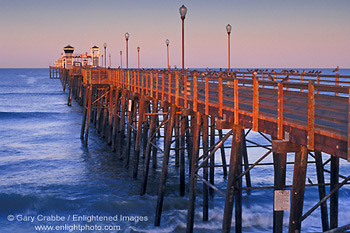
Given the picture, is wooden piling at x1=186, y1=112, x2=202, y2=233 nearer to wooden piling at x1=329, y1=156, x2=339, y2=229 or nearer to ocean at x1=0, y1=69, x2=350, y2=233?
ocean at x1=0, y1=69, x2=350, y2=233

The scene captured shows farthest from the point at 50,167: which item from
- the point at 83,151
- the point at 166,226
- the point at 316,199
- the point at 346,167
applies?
the point at 346,167

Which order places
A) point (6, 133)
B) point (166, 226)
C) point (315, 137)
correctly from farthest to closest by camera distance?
1. point (6, 133)
2. point (166, 226)
3. point (315, 137)

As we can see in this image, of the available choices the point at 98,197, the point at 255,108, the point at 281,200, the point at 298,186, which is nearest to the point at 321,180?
the point at 281,200

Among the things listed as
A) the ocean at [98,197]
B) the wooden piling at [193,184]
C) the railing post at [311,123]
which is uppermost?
the railing post at [311,123]

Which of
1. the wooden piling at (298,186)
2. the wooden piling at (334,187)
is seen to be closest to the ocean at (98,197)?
the wooden piling at (334,187)

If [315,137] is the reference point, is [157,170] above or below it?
below

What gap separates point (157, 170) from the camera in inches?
759

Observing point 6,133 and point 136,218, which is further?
point 6,133

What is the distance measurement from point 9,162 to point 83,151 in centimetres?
390

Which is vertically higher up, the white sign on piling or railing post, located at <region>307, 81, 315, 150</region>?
railing post, located at <region>307, 81, 315, 150</region>

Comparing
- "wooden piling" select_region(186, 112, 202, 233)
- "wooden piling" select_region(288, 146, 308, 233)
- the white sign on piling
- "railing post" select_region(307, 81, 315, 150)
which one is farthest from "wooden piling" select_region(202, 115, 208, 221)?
"railing post" select_region(307, 81, 315, 150)

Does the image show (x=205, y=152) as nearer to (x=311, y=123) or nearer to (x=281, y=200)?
(x=281, y=200)

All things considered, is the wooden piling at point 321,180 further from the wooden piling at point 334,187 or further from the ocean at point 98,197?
the ocean at point 98,197

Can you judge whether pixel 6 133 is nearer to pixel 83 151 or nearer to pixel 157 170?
pixel 83 151
